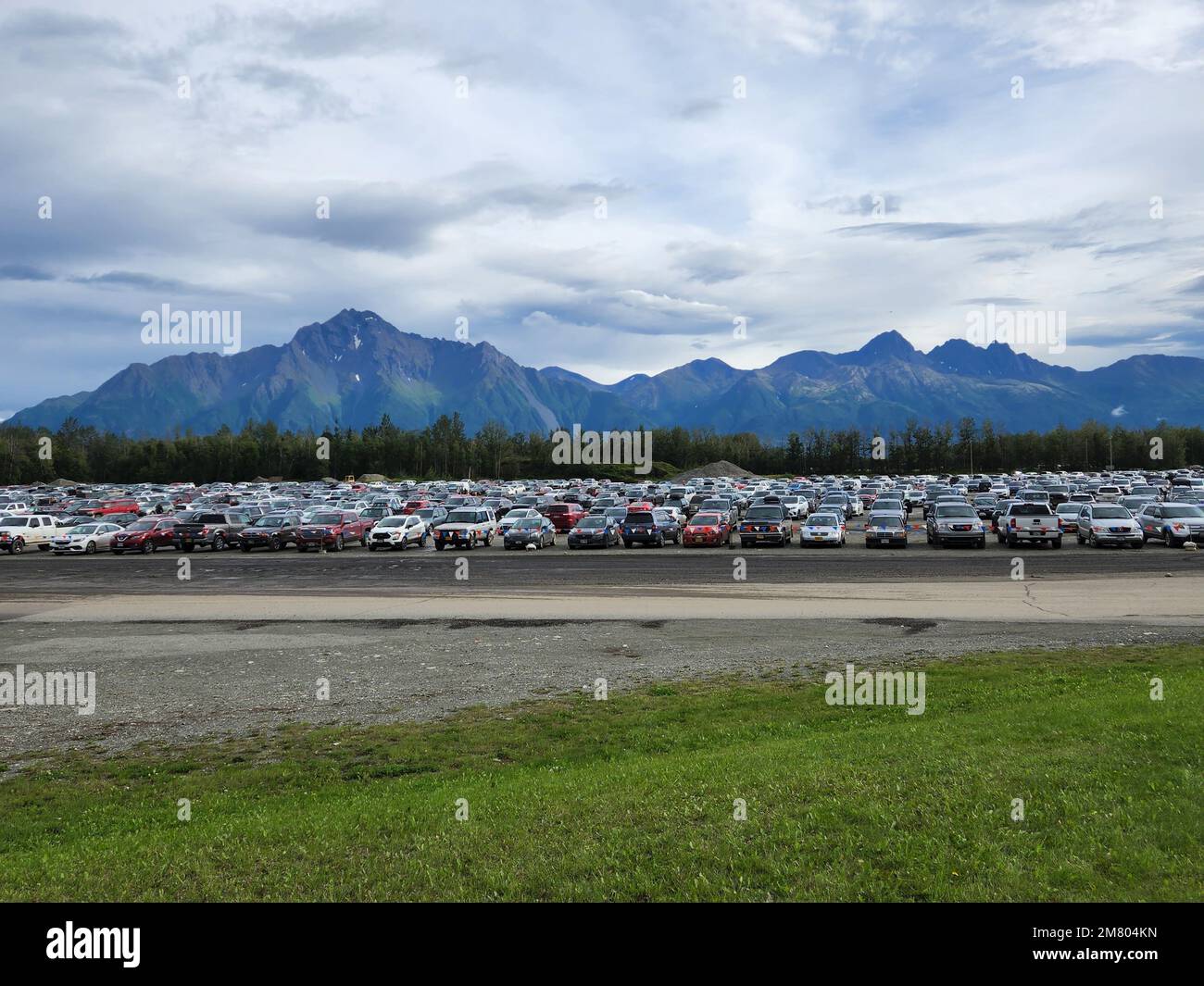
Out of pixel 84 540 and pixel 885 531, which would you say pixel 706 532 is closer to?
pixel 885 531

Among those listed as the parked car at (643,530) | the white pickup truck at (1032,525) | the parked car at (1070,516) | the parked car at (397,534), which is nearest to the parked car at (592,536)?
the parked car at (643,530)

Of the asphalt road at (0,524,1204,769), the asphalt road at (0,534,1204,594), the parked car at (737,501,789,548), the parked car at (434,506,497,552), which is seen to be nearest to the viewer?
the asphalt road at (0,524,1204,769)

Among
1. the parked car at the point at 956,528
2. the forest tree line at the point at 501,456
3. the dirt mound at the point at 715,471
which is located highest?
the forest tree line at the point at 501,456

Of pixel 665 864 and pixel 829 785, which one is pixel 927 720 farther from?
pixel 665 864

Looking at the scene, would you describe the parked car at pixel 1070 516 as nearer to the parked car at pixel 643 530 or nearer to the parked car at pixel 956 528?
the parked car at pixel 956 528

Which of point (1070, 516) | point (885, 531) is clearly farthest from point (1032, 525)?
point (1070, 516)

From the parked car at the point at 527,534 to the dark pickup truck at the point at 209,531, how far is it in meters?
15.3

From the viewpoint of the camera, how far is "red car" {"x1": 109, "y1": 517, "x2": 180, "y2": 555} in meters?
46.5

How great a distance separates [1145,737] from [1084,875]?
11.2 ft

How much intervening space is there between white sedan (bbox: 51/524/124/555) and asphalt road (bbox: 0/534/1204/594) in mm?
2782

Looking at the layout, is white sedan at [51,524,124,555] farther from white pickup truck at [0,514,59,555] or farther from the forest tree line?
the forest tree line

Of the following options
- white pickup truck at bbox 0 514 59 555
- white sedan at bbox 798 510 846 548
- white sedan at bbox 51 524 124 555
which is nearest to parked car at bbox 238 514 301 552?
white sedan at bbox 51 524 124 555

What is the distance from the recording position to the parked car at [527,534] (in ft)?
142
